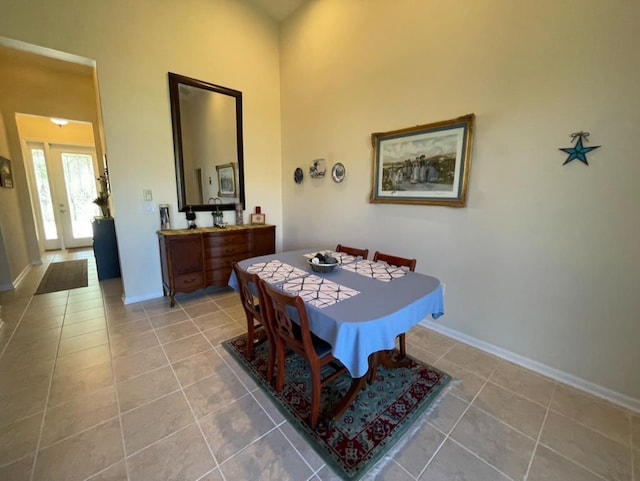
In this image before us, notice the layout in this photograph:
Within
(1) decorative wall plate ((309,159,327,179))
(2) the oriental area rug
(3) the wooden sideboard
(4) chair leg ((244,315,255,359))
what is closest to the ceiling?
(1) decorative wall plate ((309,159,327,179))

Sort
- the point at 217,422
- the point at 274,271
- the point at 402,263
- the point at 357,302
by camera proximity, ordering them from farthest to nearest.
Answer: the point at 402,263, the point at 274,271, the point at 217,422, the point at 357,302

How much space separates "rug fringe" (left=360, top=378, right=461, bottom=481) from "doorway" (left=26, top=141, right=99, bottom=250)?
22.9ft

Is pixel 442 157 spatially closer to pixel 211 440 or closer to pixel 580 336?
pixel 580 336

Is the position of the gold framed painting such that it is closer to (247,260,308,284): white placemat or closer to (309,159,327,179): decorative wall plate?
(309,159,327,179): decorative wall plate

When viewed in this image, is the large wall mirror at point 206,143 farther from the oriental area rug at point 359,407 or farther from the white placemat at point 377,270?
the white placemat at point 377,270

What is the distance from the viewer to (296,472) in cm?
130

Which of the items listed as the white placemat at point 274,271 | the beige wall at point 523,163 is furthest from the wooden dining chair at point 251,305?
the beige wall at point 523,163

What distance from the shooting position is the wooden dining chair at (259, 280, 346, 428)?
4.48ft

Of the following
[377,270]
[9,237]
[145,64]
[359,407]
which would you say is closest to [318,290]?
[377,270]

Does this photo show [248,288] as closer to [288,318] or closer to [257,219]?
[288,318]

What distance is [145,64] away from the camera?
287 centimetres

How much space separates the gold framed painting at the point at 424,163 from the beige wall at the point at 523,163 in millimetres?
92

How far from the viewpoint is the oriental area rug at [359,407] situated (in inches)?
54.5

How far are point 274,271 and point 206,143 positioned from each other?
7.91ft
